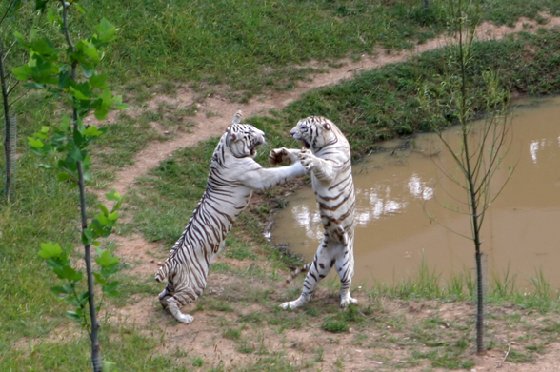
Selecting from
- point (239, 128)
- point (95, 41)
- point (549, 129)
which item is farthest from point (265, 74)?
point (95, 41)

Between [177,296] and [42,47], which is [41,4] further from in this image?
[177,296]

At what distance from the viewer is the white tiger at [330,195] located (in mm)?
7137

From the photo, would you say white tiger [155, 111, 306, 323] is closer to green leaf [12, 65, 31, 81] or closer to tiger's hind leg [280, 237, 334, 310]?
tiger's hind leg [280, 237, 334, 310]

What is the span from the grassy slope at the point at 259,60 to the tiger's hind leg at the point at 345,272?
262 centimetres

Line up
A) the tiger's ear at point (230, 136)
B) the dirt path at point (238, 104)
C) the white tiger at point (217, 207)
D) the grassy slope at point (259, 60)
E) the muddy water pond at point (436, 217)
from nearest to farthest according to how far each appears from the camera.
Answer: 1. the white tiger at point (217, 207)
2. the tiger's ear at point (230, 136)
3. the muddy water pond at point (436, 217)
4. the grassy slope at point (259, 60)
5. the dirt path at point (238, 104)

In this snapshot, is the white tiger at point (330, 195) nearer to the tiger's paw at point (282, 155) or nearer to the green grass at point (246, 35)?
the tiger's paw at point (282, 155)

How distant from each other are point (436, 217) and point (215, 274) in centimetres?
304

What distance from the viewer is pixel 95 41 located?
4250 millimetres

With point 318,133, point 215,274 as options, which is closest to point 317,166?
point 318,133

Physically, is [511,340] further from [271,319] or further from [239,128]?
[239,128]

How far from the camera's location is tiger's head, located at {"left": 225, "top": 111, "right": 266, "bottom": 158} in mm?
7367

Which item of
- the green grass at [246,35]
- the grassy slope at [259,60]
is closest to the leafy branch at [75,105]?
the grassy slope at [259,60]

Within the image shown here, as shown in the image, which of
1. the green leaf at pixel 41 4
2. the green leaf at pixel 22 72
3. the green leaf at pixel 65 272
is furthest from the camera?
the green leaf at pixel 41 4

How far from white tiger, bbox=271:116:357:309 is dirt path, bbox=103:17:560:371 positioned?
50 cm
